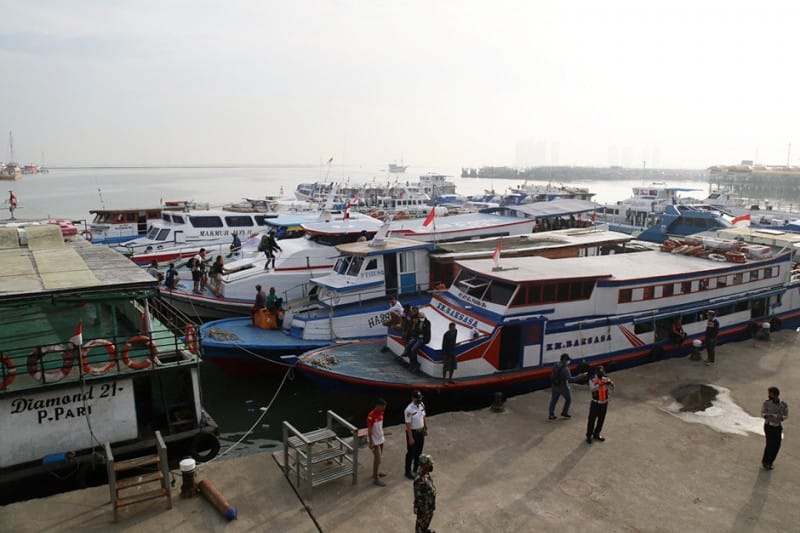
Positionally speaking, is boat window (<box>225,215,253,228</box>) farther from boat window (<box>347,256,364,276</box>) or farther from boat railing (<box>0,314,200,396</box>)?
boat railing (<box>0,314,200,396</box>)

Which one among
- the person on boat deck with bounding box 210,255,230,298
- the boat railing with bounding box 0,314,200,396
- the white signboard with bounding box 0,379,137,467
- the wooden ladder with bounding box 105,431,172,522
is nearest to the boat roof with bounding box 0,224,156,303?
the boat railing with bounding box 0,314,200,396

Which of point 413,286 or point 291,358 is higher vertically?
point 413,286

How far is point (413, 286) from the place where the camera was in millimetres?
18344

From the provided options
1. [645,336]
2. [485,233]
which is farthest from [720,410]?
[485,233]

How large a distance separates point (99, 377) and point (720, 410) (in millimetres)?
12490

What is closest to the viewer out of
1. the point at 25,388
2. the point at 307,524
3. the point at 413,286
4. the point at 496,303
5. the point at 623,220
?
the point at 307,524

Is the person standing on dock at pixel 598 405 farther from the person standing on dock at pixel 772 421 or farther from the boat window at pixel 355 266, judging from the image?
the boat window at pixel 355 266

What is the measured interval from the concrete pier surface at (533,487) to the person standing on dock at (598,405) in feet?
0.73

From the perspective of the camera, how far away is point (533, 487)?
362 inches

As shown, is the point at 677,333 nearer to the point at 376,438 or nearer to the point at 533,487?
the point at 533,487

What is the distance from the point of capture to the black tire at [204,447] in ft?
34.3

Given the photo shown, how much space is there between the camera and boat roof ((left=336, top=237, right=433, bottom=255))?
17391mm

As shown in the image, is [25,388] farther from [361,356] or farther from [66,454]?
[361,356]

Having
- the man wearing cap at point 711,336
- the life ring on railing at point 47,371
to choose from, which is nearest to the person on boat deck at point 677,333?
the man wearing cap at point 711,336
